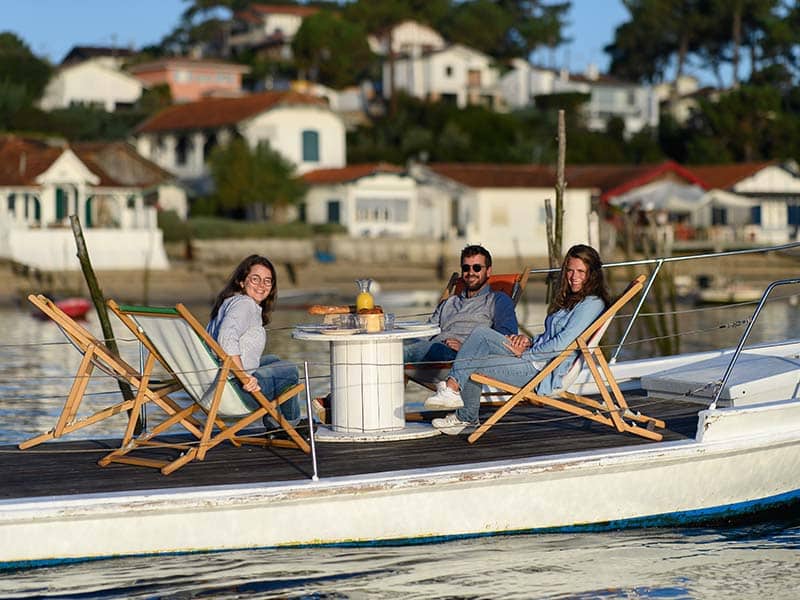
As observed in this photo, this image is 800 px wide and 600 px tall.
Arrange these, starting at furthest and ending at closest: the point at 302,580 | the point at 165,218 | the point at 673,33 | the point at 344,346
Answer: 1. the point at 673,33
2. the point at 165,218
3. the point at 344,346
4. the point at 302,580

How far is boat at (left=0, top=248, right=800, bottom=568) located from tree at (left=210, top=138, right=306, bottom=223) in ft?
143

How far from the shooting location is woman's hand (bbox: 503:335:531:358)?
945 centimetres

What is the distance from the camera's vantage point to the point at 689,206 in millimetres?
57469

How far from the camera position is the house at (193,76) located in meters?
83.2

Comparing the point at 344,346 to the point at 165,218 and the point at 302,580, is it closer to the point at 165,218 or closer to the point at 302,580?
the point at 302,580

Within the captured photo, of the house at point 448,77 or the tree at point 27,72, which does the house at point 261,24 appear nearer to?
the house at point 448,77

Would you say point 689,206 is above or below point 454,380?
above

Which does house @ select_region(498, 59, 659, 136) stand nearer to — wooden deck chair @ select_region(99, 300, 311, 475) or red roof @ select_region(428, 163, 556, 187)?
red roof @ select_region(428, 163, 556, 187)

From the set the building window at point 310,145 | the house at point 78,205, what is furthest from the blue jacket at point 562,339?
the building window at point 310,145

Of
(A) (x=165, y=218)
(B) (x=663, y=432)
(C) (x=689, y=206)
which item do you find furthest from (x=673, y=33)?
(B) (x=663, y=432)

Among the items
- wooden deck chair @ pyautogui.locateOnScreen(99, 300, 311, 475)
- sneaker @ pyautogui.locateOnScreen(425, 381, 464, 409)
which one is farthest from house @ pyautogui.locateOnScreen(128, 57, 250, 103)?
wooden deck chair @ pyautogui.locateOnScreen(99, 300, 311, 475)

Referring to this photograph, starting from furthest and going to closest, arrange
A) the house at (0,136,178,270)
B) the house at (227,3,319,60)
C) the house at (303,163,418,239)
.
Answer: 1. the house at (227,3,319,60)
2. the house at (303,163,418,239)
3. the house at (0,136,178,270)

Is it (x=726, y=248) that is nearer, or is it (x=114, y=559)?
(x=114, y=559)

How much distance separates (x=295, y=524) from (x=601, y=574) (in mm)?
1835
